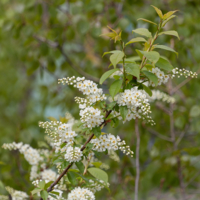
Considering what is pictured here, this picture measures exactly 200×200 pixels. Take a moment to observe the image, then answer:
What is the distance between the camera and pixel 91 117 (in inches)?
36.8

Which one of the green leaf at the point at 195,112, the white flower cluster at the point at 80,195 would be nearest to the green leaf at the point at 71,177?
the white flower cluster at the point at 80,195

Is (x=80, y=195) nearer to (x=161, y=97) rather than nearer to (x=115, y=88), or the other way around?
(x=115, y=88)

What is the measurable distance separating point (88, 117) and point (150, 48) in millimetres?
359

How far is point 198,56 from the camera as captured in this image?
2.00 meters

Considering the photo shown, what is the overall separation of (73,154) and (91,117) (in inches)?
5.9

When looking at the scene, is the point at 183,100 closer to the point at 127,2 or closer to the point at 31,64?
the point at 127,2

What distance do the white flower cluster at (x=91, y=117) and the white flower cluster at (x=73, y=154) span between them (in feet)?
0.32

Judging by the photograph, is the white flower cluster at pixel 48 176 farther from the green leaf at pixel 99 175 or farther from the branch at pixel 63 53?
the branch at pixel 63 53

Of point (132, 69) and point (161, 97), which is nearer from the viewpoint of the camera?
point (132, 69)

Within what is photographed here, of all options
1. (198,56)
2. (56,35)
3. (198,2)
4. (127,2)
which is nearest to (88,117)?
(198,56)

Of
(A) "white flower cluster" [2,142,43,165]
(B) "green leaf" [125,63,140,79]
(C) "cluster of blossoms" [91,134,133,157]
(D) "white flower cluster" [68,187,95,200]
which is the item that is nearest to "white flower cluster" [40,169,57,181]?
(A) "white flower cluster" [2,142,43,165]

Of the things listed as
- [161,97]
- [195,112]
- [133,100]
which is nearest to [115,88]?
[133,100]

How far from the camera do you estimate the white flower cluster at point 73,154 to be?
0.93 metres

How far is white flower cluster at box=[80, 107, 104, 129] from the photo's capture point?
0.92m
